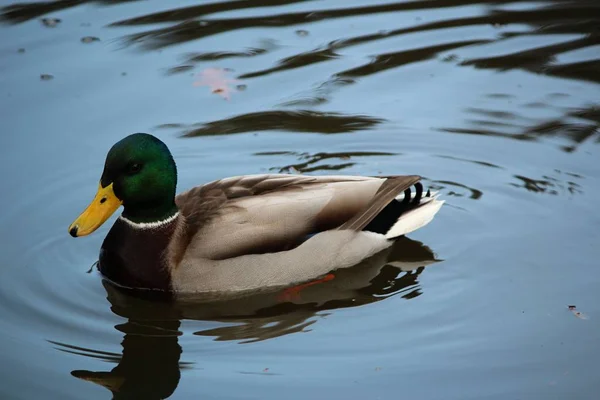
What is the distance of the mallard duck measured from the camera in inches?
256

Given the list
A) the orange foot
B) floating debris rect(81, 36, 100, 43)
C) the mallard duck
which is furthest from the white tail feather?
floating debris rect(81, 36, 100, 43)

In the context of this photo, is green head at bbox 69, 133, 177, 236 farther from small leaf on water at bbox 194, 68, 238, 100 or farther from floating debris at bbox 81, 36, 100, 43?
floating debris at bbox 81, 36, 100, 43

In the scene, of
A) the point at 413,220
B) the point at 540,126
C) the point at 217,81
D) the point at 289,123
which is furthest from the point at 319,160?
the point at 540,126

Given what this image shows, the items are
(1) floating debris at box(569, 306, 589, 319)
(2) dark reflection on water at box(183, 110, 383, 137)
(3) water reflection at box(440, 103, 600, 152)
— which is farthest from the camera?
(2) dark reflection on water at box(183, 110, 383, 137)

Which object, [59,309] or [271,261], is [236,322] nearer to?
[271,261]

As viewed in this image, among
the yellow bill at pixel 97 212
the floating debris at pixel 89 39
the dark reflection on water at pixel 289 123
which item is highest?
the floating debris at pixel 89 39

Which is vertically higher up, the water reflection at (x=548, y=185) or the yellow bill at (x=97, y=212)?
the yellow bill at (x=97, y=212)

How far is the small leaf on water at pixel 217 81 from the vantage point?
30.5 feet

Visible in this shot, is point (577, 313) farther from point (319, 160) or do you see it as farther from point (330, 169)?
point (319, 160)

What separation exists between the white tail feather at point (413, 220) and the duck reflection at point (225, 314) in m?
0.20

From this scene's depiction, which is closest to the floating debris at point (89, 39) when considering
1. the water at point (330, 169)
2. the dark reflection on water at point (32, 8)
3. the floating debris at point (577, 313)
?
the water at point (330, 169)

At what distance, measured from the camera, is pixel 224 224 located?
6.56 meters

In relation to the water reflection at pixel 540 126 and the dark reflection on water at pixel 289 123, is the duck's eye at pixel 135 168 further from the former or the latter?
the water reflection at pixel 540 126

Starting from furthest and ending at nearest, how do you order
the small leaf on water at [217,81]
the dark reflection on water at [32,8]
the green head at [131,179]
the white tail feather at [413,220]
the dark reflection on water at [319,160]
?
the dark reflection on water at [32,8] → the small leaf on water at [217,81] → the dark reflection on water at [319,160] → the white tail feather at [413,220] → the green head at [131,179]
